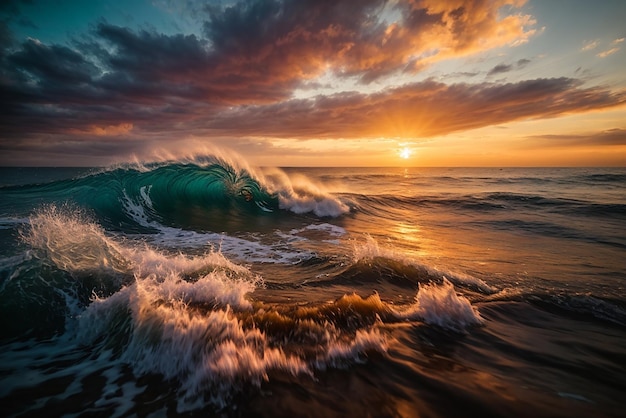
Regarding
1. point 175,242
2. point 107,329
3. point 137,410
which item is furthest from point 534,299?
point 175,242

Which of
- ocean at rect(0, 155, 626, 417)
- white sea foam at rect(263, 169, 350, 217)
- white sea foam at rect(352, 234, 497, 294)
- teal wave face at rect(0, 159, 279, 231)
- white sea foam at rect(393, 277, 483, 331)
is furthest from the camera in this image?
white sea foam at rect(263, 169, 350, 217)

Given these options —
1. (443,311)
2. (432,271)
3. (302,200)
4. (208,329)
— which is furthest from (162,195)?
(443,311)

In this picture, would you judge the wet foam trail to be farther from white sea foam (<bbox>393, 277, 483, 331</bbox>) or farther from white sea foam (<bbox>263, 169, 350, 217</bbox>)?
white sea foam (<bbox>263, 169, 350, 217</bbox>)

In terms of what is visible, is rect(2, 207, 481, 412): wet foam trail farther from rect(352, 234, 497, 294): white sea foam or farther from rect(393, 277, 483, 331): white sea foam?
rect(352, 234, 497, 294): white sea foam

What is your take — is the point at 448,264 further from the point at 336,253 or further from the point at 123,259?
the point at 123,259

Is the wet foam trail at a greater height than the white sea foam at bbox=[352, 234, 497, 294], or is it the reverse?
the wet foam trail

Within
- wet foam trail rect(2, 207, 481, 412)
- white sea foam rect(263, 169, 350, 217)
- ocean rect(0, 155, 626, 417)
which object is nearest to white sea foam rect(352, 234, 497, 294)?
ocean rect(0, 155, 626, 417)

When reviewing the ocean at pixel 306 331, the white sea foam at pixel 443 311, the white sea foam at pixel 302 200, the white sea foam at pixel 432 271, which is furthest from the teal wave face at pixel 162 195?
the white sea foam at pixel 443 311

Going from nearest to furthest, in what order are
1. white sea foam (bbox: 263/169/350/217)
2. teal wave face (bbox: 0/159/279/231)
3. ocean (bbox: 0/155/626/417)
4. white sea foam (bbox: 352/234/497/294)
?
ocean (bbox: 0/155/626/417)
white sea foam (bbox: 352/234/497/294)
teal wave face (bbox: 0/159/279/231)
white sea foam (bbox: 263/169/350/217)

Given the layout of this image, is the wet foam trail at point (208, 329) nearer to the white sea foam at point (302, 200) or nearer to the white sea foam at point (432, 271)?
the white sea foam at point (432, 271)

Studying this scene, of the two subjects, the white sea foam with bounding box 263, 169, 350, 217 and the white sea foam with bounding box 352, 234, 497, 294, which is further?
the white sea foam with bounding box 263, 169, 350, 217

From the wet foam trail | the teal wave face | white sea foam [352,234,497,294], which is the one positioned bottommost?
white sea foam [352,234,497,294]

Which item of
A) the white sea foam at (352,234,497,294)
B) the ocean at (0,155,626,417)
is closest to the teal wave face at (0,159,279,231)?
the ocean at (0,155,626,417)

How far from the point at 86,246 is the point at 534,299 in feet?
27.8
